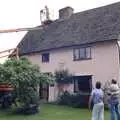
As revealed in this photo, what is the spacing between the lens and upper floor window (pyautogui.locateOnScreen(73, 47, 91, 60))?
27469 mm

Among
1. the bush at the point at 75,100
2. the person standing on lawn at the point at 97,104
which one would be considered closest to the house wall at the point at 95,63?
the bush at the point at 75,100

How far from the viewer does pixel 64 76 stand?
28453 mm

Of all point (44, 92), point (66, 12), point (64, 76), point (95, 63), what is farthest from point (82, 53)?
point (66, 12)

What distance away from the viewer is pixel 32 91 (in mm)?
20641

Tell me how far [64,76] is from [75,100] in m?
2.80

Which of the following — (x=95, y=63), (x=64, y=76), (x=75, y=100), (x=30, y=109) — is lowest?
(x=30, y=109)

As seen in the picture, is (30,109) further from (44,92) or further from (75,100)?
(44,92)

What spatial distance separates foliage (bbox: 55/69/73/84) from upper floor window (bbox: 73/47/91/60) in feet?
4.80

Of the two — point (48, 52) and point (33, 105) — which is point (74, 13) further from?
point (33, 105)

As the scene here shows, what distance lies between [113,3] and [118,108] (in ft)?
58.0

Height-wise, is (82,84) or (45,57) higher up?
(45,57)

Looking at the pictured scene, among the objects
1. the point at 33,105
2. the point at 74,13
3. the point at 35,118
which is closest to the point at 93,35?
the point at 74,13

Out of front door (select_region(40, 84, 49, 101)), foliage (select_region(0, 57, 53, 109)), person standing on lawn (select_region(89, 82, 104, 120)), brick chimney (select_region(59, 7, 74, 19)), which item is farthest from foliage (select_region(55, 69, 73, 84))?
person standing on lawn (select_region(89, 82, 104, 120))

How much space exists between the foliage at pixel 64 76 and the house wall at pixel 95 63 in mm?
424
